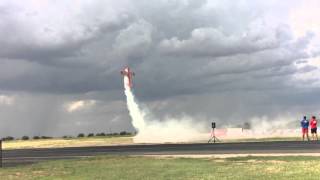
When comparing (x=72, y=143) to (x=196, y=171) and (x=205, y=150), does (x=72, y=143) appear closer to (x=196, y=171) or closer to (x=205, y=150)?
(x=205, y=150)

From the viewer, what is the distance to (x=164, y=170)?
2244 cm

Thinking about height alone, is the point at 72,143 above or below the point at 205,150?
above

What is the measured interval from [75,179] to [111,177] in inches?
58.0

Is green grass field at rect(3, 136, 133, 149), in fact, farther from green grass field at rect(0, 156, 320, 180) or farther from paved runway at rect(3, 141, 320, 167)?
green grass field at rect(0, 156, 320, 180)

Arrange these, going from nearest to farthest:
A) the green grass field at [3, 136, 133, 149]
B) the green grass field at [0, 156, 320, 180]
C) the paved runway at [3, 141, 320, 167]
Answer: the green grass field at [0, 156, 320, 180] → the paved runway at [3, 141, 320, 167] → the green grass field at [3, 136, 133, 149]

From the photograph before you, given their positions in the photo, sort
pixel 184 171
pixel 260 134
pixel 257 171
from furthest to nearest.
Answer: pixel 260 134
pixel 184 171
pixel 257 171

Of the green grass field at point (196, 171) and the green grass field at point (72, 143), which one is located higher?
the green grass field at point (72, 143)

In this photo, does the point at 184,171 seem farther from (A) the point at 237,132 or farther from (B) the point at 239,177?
(A) the point at 237,132

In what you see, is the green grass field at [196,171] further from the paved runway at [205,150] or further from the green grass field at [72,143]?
the green grass field at [72,143]

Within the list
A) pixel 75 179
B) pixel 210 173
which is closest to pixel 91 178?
pixel 75 179

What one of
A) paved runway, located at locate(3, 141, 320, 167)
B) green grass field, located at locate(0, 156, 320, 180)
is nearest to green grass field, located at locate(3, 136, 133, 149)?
paved runway, located at locate(3, 141, 320, 167)

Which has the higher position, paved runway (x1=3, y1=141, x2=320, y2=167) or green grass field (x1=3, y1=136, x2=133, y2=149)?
green grass field (x1=3, y1=136, x2=133, y2=149)

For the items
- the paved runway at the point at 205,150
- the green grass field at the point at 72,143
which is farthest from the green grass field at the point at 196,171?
the green grass field at the point at 72,143

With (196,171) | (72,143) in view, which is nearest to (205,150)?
(196,171)
